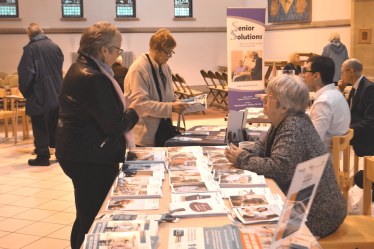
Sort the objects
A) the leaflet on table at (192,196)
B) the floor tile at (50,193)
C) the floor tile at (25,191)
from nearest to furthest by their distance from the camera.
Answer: the leaflet on table at (192,196) < the floor tile at (50,193) < the floor tile at (25,191)

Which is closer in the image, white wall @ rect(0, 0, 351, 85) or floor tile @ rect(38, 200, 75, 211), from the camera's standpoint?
floor tile @ rect(38, 200, 75, 211)

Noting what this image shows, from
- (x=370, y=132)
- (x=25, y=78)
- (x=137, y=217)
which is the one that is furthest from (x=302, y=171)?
(x=25, y=78)

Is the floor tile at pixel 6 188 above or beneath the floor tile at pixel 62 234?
above

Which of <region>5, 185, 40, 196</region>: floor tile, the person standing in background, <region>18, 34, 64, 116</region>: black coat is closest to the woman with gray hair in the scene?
<region>5, 185, 40, 196</region>: floor tile

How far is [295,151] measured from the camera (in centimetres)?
204

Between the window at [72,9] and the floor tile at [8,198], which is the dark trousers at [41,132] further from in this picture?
the window at [72,9]

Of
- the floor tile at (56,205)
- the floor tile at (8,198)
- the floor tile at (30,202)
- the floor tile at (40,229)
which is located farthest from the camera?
the floor tile at (8,198)

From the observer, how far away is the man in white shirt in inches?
122

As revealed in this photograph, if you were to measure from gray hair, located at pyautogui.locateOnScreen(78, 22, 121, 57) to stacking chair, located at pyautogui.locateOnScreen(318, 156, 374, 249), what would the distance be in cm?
160

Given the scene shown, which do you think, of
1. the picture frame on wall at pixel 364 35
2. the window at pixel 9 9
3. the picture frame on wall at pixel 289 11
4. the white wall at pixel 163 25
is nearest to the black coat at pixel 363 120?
the picture frame on wall at pixel 364 35

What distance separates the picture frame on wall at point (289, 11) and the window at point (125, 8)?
5466 mm

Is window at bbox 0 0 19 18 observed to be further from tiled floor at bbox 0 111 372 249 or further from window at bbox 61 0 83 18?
tiled floor at bbox 0 111 372 249

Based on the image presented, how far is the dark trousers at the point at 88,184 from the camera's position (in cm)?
222

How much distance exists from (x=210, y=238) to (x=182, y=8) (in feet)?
49.5
